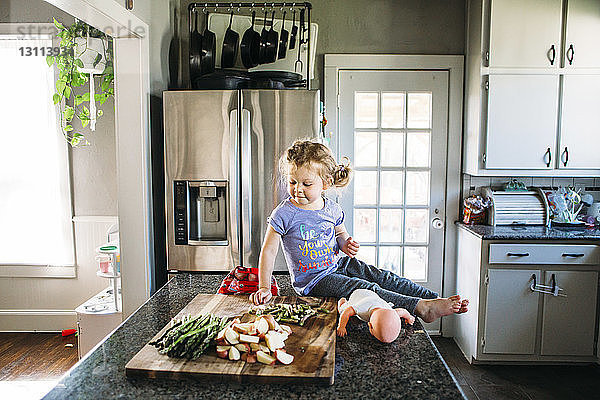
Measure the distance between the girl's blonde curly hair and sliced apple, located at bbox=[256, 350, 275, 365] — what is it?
76 centimetres

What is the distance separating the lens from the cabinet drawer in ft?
10.7

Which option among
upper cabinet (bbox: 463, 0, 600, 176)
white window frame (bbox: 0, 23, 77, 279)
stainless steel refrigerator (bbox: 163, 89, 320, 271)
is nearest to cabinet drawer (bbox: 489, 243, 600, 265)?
upper cabinet (bbox: 463, 0, 600, 176)

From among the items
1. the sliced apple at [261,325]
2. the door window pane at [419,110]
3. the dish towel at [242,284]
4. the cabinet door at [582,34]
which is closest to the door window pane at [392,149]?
the door window pane at [419,110]

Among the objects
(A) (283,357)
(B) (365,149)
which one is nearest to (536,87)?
(B) (365,149)

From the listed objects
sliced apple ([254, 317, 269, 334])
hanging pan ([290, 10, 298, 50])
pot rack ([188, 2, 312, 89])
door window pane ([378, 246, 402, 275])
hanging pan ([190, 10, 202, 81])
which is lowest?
door window pane ([378, 246, 402, 275])

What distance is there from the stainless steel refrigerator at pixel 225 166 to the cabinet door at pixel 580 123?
64.2 inches

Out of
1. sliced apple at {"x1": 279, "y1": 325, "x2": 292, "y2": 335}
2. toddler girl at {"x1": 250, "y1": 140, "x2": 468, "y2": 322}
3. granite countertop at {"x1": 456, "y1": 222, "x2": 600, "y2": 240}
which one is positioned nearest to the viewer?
sliced apple at {"x1": 279, "y1": 325, "x2": 292, "y2": 335}

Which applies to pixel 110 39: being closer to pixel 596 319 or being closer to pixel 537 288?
pixel 537 288

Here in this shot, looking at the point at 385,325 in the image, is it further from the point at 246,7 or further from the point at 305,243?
the point at 246,7

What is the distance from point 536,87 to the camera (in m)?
3.36

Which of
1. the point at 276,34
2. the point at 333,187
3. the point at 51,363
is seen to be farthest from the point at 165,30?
the point at 51,363

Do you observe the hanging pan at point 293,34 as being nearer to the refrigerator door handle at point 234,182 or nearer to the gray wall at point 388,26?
the gray wall at point 388,26

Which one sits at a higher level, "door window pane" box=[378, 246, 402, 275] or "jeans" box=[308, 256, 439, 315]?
"jeans" box=[308, 256, 439, 315]

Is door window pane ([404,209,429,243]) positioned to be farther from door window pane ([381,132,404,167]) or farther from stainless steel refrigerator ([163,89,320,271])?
stainless steel refrigerator ([163,89,320,271])
